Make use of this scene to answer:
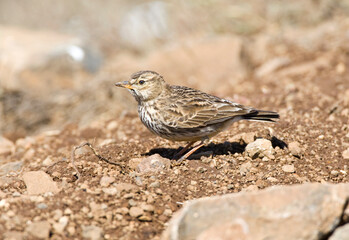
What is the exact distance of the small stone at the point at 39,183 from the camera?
5.07 metres

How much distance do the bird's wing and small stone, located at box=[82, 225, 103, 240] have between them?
2.07 metres

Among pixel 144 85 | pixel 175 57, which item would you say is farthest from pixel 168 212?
pixel 175 57

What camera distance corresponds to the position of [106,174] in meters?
5.48

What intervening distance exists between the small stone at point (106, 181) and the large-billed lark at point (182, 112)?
3.73ft

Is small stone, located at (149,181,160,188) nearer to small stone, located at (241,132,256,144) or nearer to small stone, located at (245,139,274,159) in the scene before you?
small stone, located at (245,139,274,159)

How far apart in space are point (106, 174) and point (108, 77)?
5166mm

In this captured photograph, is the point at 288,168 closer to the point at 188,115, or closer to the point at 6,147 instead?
the point at 188,115

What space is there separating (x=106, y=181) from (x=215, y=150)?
187 centimetres

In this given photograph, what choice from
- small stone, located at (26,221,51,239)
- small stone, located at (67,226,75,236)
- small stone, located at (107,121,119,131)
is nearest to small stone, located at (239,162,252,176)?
small stone, located at (67,226,75,236)

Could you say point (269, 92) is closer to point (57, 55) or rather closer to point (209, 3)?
point (57, 55)

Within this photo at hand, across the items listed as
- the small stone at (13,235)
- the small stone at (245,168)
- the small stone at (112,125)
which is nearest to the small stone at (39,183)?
the small stone at (13,235)

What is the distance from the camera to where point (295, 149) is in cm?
618

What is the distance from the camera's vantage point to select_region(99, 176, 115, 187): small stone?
16.6 feet

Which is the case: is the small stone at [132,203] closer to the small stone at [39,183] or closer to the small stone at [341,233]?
the small stone at [39,183]
